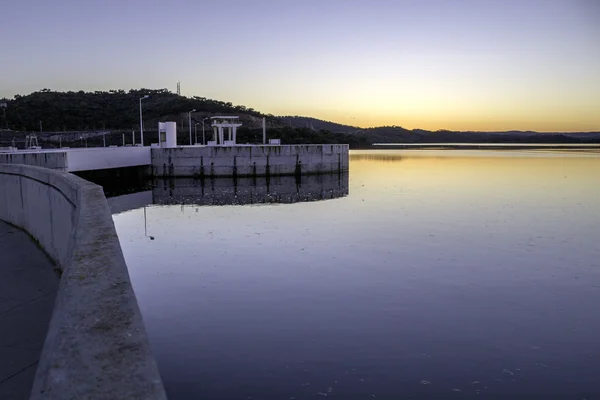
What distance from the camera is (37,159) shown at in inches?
1120

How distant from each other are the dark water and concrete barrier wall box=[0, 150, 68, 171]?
6.42 metres

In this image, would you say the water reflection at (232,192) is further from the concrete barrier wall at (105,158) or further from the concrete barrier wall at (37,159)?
the concrete barrier wall at (37,159)

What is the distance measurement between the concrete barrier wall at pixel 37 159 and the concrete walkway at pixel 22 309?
16.3m

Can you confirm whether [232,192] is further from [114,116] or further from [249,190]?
[114,116]

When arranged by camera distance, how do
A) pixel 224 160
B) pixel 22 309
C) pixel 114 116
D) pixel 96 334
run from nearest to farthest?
pixel 96 334, pixel 22 309, pixel 224 160, pixel 114 116

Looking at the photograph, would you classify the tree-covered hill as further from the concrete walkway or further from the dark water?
the concrete walkway

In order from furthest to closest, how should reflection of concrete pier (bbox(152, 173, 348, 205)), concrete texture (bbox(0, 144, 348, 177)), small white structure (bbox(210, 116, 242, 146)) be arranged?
small white structure (bbox(210, 116, 242, 146)), concrete texture (bbox(0, 144, 348, 177)), reflection of concrete pier (bbox(152, 173, 348, 205))

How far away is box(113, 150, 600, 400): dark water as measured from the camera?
28.0 ft

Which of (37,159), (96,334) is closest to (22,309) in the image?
(96,334)

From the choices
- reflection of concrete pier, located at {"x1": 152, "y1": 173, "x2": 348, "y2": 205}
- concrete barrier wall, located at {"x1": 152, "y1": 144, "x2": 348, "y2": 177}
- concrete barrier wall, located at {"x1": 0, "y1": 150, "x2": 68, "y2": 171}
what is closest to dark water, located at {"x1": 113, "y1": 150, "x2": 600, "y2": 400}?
concrete barrier wall, located at {"x1": 0, "y1": 150, "x2": 68, "y2": 171}

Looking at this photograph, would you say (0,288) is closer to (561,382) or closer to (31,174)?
(31,174)

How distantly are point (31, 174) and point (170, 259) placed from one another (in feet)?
21.7

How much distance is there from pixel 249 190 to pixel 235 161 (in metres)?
9.33

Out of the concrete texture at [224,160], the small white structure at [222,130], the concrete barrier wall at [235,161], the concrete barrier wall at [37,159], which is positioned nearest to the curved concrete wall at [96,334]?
the concrete barrier wall at [37,159]
